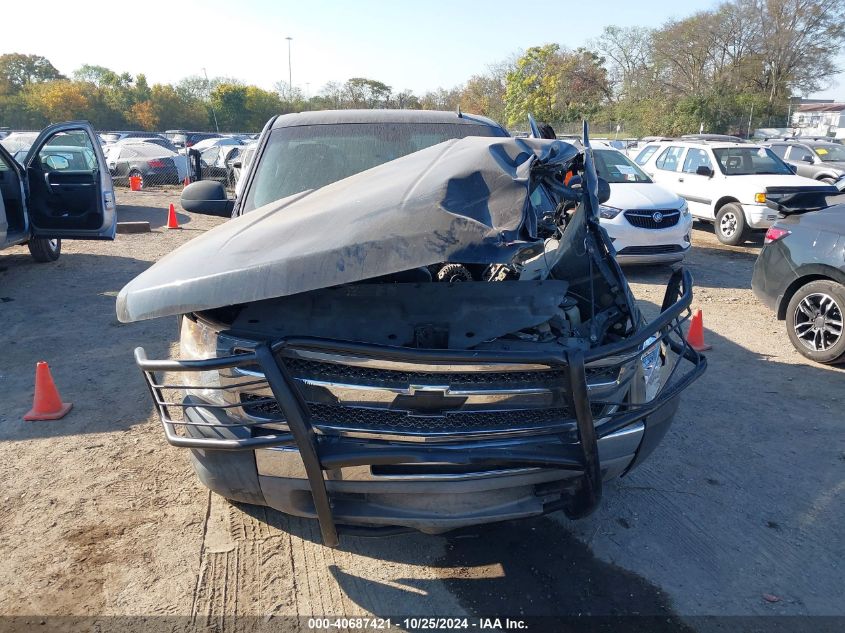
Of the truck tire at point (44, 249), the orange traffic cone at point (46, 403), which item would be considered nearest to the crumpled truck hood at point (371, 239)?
the orange traffic cone at point (46, 403)

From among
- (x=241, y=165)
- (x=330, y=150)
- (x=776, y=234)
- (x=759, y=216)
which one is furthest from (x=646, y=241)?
(x=330, y=150)

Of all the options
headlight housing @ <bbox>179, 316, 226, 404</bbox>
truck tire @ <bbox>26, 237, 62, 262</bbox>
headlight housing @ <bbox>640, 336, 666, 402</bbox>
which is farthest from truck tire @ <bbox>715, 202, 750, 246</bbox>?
truck tire @ <bbox>26, 237, 62, 262</bbox>

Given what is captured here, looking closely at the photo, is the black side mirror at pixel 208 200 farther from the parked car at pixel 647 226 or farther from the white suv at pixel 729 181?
the white suv at pixel 729 181

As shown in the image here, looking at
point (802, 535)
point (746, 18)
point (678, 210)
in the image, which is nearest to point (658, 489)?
point (802, 535)

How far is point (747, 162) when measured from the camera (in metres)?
11.5

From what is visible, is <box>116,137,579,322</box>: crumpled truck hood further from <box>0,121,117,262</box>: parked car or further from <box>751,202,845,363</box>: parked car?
<box>0,121,117,262</box>: parked car

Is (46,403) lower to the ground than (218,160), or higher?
lower

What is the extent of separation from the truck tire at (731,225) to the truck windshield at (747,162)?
703 mm

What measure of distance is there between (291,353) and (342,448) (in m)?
0.40

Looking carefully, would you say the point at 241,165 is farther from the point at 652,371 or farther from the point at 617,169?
the point at 652,371

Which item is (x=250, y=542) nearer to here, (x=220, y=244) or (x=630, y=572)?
(x=220, y=244)

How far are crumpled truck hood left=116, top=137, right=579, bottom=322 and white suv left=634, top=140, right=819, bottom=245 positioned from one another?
945 cm

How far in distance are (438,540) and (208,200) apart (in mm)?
2640

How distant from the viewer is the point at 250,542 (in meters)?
3.07
